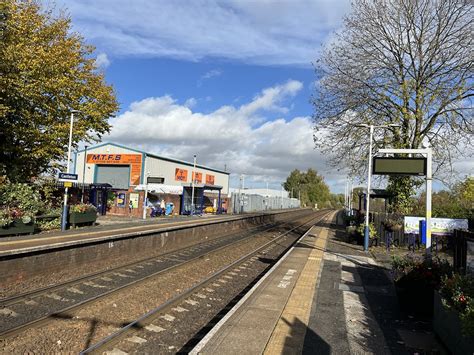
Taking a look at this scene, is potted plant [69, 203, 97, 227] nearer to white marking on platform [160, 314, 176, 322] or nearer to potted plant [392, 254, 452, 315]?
white marking on platform [160, 314, 176, 322]

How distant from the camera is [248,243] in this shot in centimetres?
2195

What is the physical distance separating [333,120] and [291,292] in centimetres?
1842

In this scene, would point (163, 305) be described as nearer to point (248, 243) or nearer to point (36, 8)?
point (248, 243)

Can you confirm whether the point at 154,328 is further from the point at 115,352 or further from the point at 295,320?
the point at 295,320

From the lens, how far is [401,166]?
35.2 feet

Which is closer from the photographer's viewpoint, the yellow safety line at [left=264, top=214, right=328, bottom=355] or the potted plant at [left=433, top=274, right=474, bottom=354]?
the potted plant at [left=433, top=274, right=474, bottom=354]

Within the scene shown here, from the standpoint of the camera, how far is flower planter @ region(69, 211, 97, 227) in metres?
21.9

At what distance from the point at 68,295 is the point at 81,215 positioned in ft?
46.8

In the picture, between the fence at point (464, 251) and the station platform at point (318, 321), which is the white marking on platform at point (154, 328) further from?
the fence at point (464, 251)

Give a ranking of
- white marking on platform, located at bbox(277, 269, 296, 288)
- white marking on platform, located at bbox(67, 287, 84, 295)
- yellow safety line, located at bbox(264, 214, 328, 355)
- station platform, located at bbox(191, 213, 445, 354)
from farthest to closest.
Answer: white marking on platform, located at bbox(277, 269, 296, 288) → white marking on platform, located at bbox(67, 287, 84, 295) → station platform, located at bbox(191, 213, 445, 354) → yellow safety line, located at bbox(264, 214, 328, 355)

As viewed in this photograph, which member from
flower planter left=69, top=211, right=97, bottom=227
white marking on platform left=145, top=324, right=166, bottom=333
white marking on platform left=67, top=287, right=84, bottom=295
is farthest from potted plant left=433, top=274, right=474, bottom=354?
flower planter left=69, top=211, right=97, bottom=227

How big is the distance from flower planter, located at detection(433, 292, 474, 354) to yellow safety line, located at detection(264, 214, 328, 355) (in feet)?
6.59

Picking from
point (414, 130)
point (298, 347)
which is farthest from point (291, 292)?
point (414, 130)

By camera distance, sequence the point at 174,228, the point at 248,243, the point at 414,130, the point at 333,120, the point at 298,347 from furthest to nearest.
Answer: the point at 333,120
the point at 414,130
the point at 248,243
the point at 174,228
the point at 298,347
